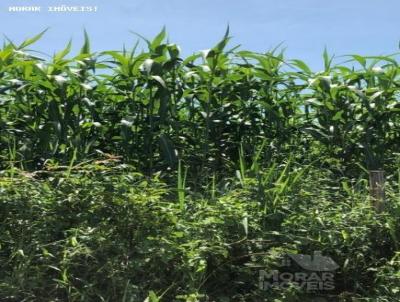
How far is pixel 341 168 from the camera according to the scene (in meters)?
4.71

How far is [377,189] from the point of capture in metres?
3.91

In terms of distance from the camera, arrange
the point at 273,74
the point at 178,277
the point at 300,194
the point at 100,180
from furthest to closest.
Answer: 1. the point at 273,74
2. the point at 300,194
3. the point at 100,180
4. the point at 178,277

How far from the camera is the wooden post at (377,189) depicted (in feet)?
12.7

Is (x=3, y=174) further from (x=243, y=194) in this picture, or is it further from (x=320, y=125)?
(x=320, y=125)

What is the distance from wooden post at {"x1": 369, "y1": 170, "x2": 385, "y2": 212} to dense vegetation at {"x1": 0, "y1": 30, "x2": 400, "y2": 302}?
63 mm

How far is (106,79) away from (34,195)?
1.55 meters

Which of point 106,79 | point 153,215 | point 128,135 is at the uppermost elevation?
point 106,79

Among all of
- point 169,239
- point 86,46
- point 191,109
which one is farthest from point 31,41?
point 169,239

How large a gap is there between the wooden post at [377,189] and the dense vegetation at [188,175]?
0.21 feet

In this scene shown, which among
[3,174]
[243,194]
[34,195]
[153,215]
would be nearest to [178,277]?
[153,215]

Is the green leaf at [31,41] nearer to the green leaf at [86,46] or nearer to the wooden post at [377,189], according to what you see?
the green leaf at [86,46]

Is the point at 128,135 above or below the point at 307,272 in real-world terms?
above

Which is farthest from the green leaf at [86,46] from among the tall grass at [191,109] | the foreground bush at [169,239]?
the foreground bush at [169,239]
